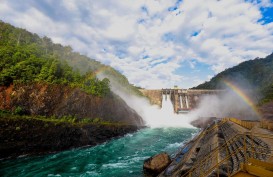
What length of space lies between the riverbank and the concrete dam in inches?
2002

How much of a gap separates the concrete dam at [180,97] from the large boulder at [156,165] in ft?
190

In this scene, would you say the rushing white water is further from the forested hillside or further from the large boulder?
the large boulder

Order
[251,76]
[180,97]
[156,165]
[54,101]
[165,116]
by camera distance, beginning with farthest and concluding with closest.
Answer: [251,76] < [180,97] < [165,116] < [54,101] < [156,165]

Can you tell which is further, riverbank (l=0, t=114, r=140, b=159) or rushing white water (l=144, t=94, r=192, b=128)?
rushing white water (l=144, t=94, r=192, b=128)

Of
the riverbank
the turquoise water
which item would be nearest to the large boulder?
the turquoise water

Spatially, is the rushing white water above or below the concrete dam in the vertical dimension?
below

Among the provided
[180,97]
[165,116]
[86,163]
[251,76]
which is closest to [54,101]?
[86,163]

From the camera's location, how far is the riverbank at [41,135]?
21594 mm

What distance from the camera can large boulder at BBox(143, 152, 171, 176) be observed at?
17766 millimetres

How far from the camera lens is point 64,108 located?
30.5m

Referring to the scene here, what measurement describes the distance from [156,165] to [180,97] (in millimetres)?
65600

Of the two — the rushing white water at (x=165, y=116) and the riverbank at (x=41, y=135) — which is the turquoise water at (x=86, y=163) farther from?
the rushing white water at (x=165, y=116)

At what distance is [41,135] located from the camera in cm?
2417

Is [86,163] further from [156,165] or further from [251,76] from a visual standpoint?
[251,76]
